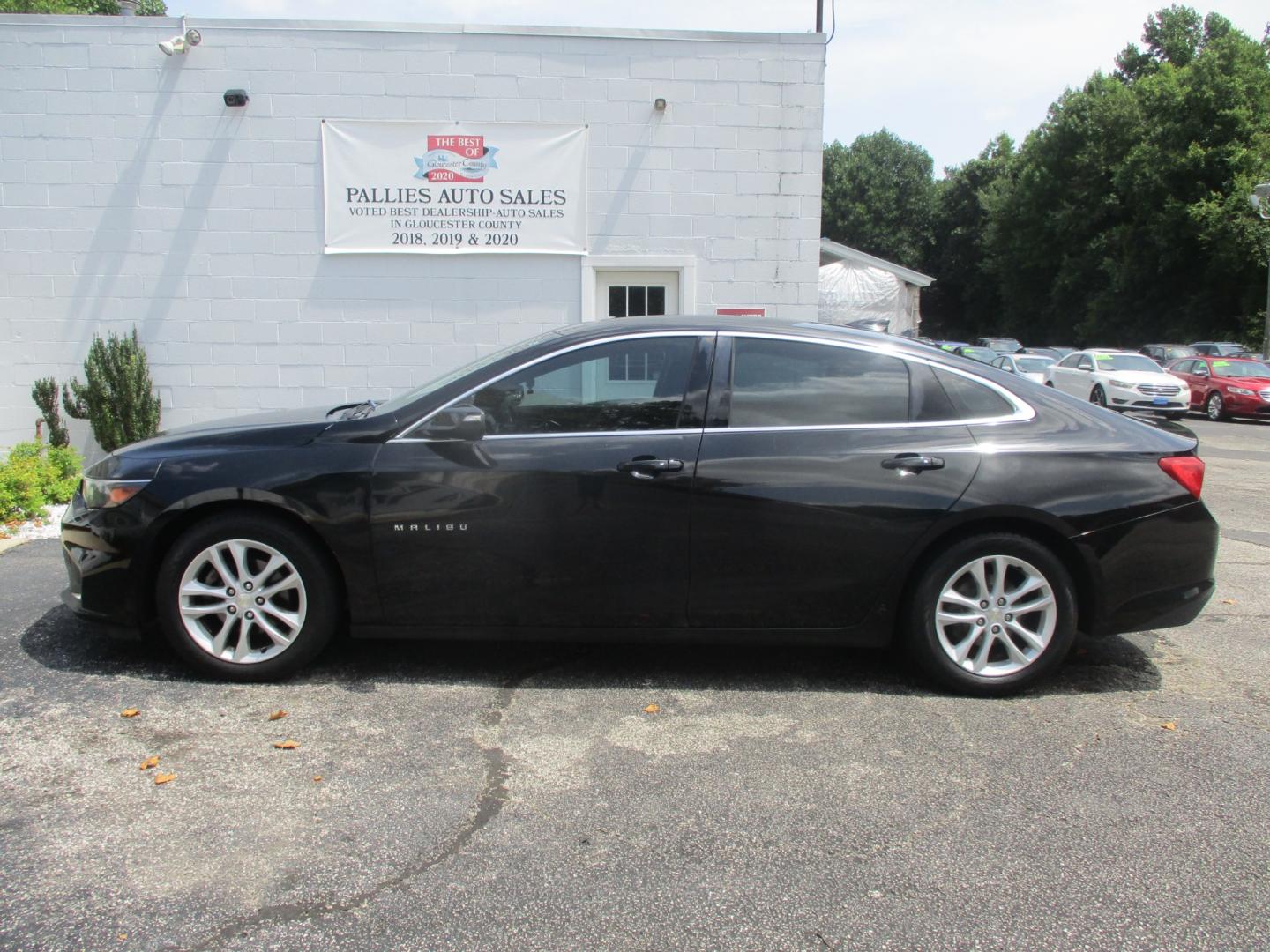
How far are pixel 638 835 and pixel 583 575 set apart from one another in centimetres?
131

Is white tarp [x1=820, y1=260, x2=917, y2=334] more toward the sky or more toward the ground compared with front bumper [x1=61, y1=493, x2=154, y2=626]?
more toward the sky

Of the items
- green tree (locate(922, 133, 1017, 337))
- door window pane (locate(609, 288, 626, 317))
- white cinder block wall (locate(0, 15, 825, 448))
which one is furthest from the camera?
green tree (locate(922, 133, 1017, 337))

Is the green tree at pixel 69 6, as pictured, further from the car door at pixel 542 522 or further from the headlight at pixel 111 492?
the car door at pixel 542 522

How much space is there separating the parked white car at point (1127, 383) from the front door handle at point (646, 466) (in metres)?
20.9

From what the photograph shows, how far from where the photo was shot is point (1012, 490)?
14.0 ft

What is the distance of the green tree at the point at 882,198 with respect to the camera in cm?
6738

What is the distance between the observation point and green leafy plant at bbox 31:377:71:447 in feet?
30.9

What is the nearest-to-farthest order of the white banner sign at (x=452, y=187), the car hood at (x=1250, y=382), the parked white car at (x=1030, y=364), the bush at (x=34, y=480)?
the bush at (x=34, y=480)
the white banner sign at (x=452, y=187)
the car hood at (x=1250, y=382)
the parked white car at (x=1030, y=364)

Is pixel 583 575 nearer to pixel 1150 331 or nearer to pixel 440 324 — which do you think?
pixel 440 324

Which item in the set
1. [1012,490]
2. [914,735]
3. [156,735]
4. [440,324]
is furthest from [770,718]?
[440,324]

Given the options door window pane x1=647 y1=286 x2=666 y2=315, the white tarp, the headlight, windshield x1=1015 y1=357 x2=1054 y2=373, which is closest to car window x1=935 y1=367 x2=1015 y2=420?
the headlight

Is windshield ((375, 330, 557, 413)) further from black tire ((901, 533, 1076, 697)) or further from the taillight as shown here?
the taillight

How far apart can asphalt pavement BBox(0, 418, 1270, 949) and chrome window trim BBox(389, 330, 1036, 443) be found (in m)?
1.08

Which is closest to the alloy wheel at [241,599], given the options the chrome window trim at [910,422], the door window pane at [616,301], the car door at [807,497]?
the car door at [807,497]
